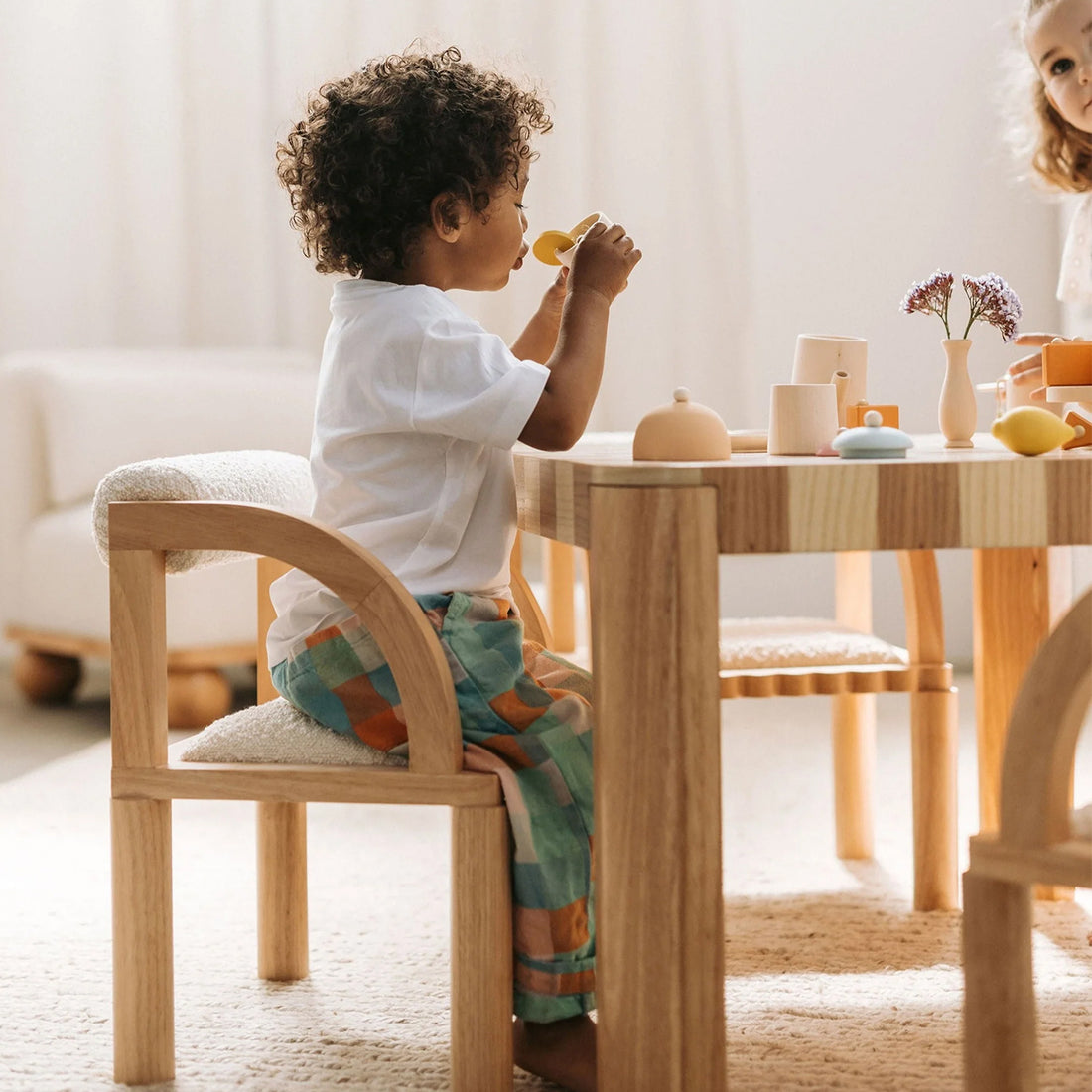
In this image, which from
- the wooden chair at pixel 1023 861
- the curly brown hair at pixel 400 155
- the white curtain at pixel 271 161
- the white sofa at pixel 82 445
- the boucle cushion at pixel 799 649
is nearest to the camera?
the wooden chair at pixel 1023 861

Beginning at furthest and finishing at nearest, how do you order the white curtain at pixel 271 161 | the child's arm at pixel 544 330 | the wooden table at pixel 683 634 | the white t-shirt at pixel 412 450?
the white curtain at pixel 271 161 → the child's arm at pixel 544 330 → the white t-shirt at pixel 412 450 → the wooden table at pixel 683 634

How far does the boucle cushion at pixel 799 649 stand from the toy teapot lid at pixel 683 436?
24.3 inches

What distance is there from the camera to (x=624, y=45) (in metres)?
3.68

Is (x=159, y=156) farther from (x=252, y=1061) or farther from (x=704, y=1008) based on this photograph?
(x=704, y=1008)

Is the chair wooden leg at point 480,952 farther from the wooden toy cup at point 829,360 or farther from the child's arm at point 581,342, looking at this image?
the wooden toy cup at point 829,360

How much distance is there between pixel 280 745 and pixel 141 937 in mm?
205

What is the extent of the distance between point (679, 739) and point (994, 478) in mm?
280

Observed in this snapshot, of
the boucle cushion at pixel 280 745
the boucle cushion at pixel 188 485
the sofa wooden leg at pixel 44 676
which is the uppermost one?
the boucle cushion at pixel 188 485

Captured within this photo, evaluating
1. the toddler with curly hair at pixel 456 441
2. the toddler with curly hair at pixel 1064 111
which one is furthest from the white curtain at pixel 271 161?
the toddler with curly hair at pixel 456 441

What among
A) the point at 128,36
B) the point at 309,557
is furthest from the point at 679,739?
the point at 128,36

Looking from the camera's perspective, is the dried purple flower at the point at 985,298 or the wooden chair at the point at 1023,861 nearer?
the wooden chair at the point at 1023,861

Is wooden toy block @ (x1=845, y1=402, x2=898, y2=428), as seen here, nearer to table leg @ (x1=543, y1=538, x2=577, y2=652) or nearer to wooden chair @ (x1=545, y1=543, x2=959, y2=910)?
wooden chair @ (x1=545, y1=543, x2=959, y2=910)

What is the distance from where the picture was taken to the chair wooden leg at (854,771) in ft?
6.70

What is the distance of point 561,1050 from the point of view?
1266 mm
